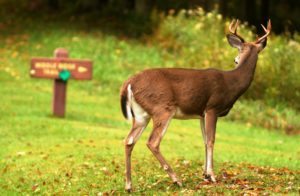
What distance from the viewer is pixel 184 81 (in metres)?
9.16

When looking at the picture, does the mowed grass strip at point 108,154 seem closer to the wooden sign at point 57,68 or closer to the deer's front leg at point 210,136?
the deer's front leg at point 210,136

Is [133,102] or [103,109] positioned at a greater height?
[133,102]

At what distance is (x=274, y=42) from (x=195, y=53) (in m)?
2.38

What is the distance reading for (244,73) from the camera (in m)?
9.52

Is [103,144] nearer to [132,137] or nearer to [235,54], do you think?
[132,137]

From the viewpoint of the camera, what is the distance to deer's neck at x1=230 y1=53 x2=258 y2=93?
9409mm

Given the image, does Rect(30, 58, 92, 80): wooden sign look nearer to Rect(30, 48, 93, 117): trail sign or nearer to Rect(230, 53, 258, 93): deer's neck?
Rect(30, 48, 93, 117): trail sign

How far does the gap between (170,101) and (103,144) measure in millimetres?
5174

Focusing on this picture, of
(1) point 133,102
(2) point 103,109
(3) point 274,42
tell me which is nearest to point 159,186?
(1) point 133,102

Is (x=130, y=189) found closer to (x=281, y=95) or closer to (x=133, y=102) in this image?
(x=133, y=102)

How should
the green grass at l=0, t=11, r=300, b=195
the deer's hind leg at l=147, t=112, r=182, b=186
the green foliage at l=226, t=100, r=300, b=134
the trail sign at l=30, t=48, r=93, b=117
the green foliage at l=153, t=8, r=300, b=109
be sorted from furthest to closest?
1. the green foliage at l=153, t=8, r=300, b=109
2. the green foliage at l=226, t=100, r=300, b=134
3. the trail sign at l=30, t=48, r=93, b=117
4. the green grass at l=0, t=11, r=300, b=195
5. the deer's hind leg at l=147, t=112, r=182, b=186

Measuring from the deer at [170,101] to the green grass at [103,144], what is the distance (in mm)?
557

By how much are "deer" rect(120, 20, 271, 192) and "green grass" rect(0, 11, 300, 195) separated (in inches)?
21.9

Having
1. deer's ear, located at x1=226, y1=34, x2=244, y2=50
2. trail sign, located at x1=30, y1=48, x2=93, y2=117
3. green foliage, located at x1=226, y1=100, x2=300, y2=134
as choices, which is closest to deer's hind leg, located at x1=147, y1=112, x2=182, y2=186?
deer's ear, located at x1=226, y1=34, x2=244, y2=50
